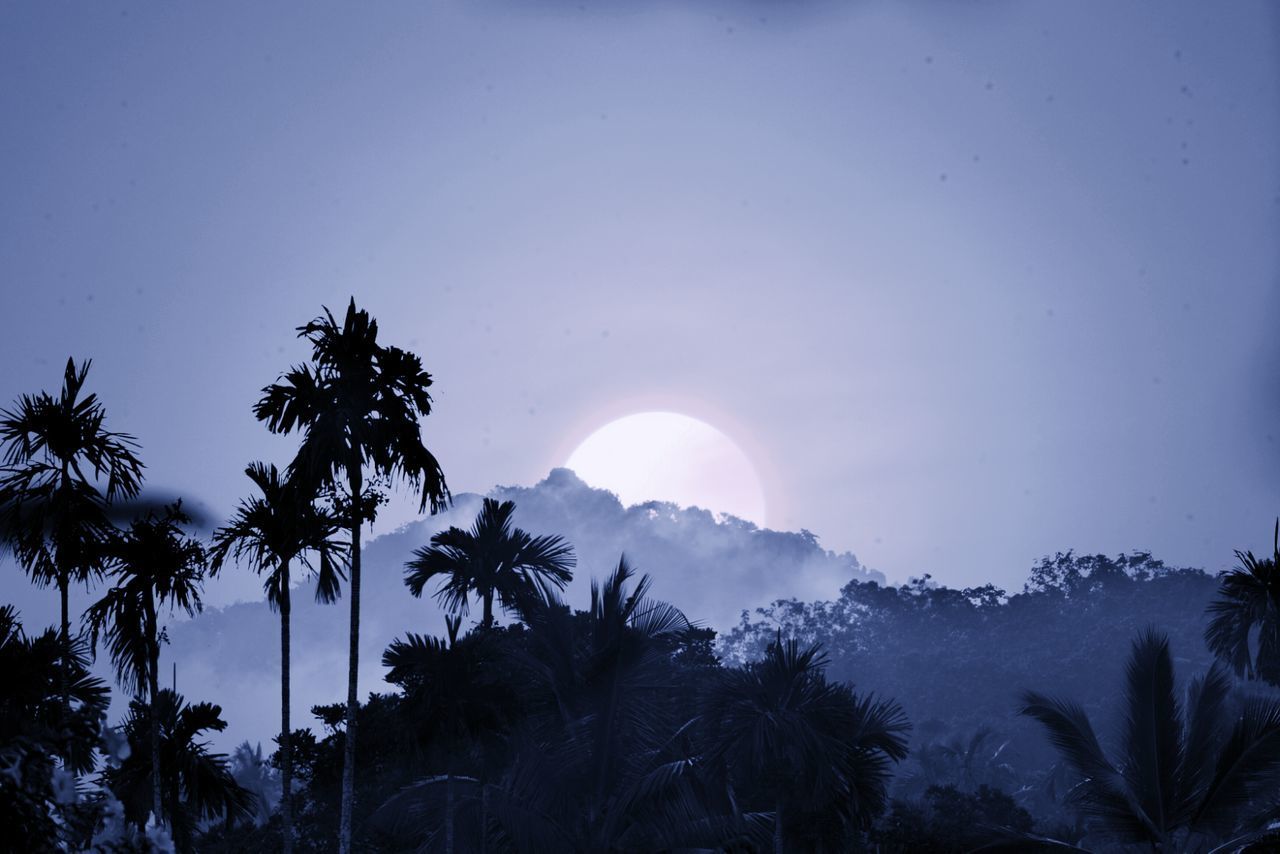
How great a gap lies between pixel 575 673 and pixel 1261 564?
1730cm

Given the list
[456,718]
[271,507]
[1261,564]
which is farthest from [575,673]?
[1261,564]

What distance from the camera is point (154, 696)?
21.1 metres

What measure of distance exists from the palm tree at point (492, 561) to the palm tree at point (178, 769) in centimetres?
1070

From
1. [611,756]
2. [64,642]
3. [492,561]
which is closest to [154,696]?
[64,642]

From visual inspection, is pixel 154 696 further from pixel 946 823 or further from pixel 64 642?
pixel 946 823

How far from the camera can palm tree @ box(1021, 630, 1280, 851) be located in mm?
19125

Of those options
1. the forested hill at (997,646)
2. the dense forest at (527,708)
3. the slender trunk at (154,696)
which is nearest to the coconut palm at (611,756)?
the dense forest at (527,708)

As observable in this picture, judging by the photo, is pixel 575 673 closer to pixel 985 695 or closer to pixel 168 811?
pixel 168 811

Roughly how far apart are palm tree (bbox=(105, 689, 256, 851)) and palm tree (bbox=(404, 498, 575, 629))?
10.7 meters

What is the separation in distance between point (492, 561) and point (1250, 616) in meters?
20.9

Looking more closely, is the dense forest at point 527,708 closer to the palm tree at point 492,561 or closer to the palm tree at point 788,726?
the palm tree at point 788,726

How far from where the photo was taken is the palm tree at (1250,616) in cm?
2634

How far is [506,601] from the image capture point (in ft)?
112

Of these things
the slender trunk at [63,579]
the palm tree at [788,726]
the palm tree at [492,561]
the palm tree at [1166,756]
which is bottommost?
the palm tree at [1166,756]
